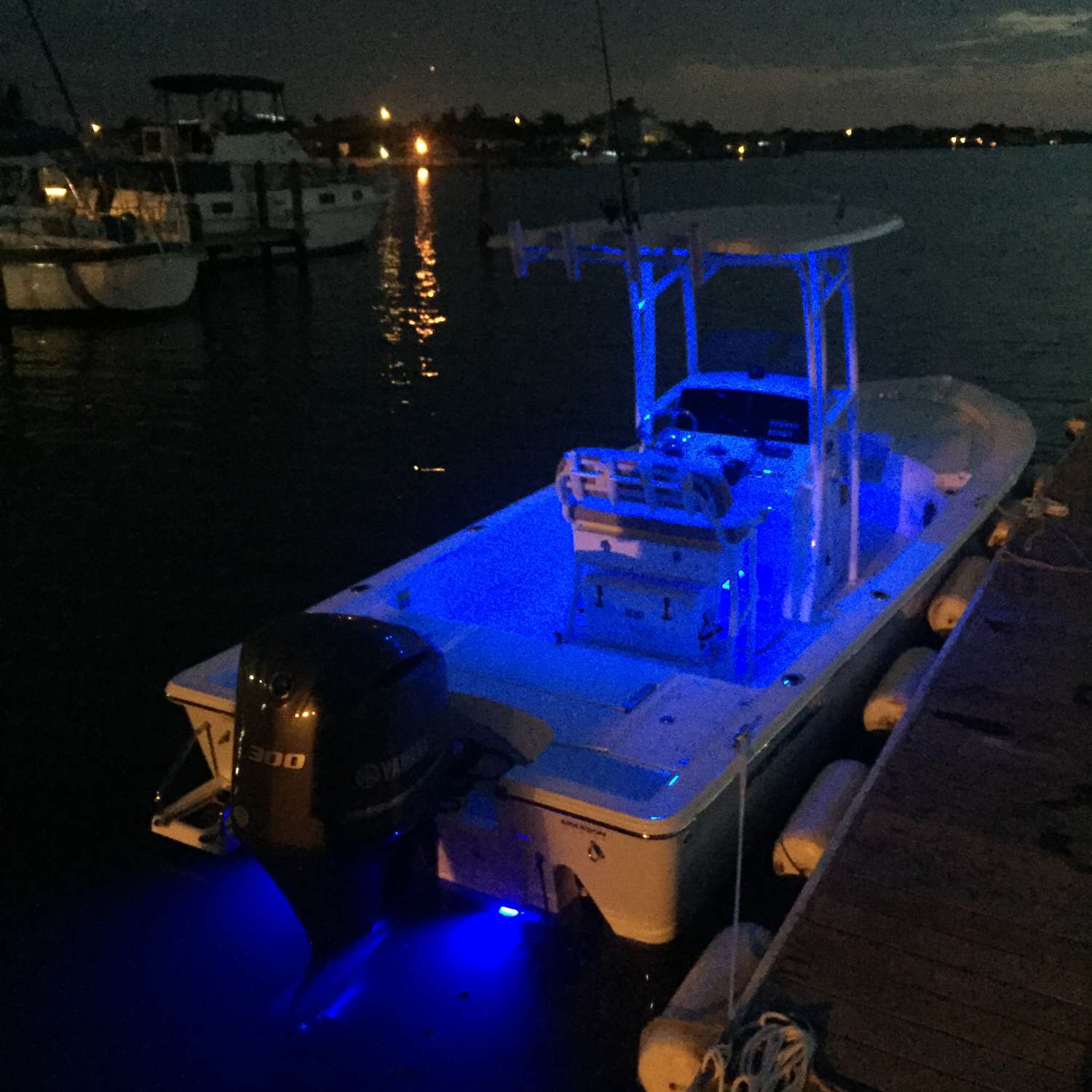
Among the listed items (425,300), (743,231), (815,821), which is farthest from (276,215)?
(815,821)

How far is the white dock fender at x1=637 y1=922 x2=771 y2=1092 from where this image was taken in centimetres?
316

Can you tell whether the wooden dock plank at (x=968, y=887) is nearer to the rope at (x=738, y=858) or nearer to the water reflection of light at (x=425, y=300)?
the rope at (x=738, y=858)

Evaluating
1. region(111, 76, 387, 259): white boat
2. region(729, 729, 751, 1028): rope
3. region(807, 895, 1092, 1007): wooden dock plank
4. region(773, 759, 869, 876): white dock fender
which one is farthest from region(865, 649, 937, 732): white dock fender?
region(111, 76, 387, 259): white boat

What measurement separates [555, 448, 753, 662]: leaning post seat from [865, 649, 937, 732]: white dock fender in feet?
2.53

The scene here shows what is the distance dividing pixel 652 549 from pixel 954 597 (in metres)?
2.07

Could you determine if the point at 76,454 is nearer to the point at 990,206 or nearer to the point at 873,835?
the point at 873,835

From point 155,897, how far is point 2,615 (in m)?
4.11

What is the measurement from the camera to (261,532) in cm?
991

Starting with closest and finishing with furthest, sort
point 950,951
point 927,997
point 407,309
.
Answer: point 927,997
point 950,951
point 407,309

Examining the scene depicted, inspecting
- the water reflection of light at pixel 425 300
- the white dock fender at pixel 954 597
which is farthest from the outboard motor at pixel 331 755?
the water reflection of light at pixel 425 300

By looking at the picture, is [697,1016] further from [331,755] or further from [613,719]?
[331,755]

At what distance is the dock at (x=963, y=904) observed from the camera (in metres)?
2.87

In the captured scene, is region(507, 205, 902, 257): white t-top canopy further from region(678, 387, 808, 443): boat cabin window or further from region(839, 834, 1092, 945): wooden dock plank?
region(839, 834, 1092, 945): wooden dock plank

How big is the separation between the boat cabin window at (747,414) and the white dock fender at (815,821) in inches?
74.5
